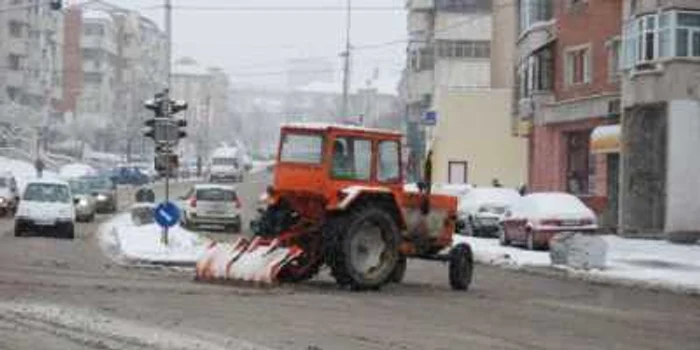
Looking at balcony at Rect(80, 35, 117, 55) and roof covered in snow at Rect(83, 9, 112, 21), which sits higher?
roof covered in snow at Rect(83, 9, 112, 21)

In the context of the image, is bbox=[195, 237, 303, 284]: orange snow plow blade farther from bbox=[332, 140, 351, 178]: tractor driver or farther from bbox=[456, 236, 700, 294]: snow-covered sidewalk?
bbox=[456, 236, 700, 294]: snow-covered sidewalk

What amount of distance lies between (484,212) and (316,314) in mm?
29856

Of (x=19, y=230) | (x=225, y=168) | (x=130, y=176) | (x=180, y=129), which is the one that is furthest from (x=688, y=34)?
(x=130, y=176)

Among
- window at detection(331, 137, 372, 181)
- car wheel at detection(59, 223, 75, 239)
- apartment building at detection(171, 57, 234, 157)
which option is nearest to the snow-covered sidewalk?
window at detection(331, 137, 372, 181)

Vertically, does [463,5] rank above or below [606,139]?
above

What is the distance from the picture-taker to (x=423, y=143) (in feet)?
290

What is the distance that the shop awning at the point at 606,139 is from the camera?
46500 millimetres

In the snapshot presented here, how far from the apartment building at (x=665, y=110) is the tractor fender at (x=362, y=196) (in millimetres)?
21462

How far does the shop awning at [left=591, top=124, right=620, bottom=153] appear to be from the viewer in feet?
153

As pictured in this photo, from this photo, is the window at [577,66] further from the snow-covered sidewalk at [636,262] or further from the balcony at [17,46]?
the balcony at [17,46]

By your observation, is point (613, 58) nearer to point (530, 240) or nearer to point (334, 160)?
point (530, 240)

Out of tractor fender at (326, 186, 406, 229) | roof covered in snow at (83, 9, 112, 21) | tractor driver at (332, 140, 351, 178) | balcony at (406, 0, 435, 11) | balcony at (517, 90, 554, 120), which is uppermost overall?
roof covered in snow at (83, 9, 112, 21)

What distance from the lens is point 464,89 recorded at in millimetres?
80250

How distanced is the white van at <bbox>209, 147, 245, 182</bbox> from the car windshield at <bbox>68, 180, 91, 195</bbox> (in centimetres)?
3834
